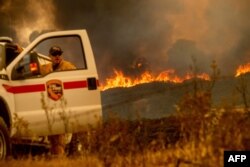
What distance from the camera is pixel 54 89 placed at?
9062 millimetres

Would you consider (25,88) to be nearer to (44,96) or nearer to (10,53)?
(44,96)

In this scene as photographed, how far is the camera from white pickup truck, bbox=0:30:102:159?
8.77m

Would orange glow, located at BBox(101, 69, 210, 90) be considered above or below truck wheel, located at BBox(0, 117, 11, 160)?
above

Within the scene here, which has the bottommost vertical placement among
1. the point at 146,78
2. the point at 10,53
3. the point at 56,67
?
the point at 56,67

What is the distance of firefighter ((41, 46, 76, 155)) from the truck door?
54mm

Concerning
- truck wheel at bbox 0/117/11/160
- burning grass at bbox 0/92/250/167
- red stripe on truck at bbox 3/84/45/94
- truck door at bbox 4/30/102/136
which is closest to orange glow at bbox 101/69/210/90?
truck door at bbox 4/30/102/136

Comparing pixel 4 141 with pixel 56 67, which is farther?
pixel 56 67

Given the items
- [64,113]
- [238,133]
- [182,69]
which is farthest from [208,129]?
[182,69]

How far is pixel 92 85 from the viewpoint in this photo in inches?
365

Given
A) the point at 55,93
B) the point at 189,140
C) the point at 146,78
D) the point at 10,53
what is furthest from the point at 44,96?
the point at 146,78

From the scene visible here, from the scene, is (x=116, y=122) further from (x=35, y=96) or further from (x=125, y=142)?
(x=35, y=96)

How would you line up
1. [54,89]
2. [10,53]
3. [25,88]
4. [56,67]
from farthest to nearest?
1. [10,53]
2. [56,67]
3. [54,89]
4. [25,88]

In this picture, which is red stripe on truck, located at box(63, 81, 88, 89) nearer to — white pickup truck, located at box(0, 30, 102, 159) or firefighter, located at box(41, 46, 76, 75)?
white pickup truck, located at box(0, 30, 102, 159)

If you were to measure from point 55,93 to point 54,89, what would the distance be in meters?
0.06
